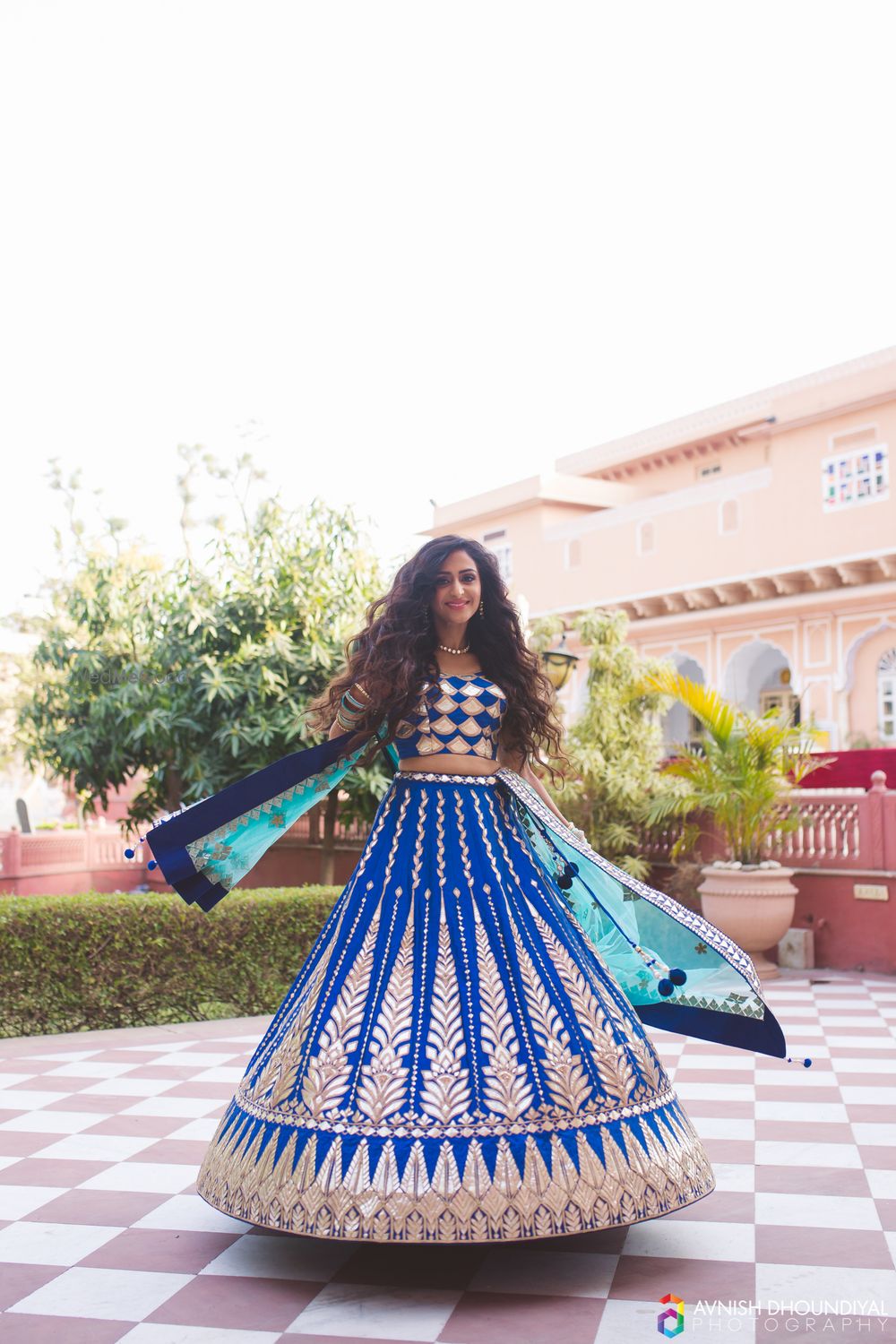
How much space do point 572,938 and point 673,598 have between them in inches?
604

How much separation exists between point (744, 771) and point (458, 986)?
5.95 metres

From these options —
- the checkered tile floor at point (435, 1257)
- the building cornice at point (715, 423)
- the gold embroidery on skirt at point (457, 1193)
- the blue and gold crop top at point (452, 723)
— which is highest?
the building cornice at point (715, 423)

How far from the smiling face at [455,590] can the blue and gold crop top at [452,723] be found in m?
0.16

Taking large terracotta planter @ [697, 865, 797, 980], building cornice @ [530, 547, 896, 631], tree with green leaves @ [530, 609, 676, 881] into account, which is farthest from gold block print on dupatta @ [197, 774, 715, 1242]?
building cornice @ [530, 547, 896, 631]

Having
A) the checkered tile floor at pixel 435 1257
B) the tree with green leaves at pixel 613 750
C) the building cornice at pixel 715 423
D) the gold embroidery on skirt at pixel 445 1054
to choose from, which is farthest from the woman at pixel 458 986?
the building cornice at pixel 715 423

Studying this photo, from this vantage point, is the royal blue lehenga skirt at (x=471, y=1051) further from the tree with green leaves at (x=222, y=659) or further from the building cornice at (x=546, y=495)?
the building cornice at (x=546, y=495)

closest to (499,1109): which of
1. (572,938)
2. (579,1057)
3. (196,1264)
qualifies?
(579,1057)

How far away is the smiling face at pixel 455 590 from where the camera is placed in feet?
10.7

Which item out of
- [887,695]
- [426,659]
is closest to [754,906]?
[426,659]

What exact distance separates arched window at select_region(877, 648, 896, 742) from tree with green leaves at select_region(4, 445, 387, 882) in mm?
7849

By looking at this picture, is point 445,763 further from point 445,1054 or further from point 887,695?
point 887,695

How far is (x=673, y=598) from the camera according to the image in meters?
18.0

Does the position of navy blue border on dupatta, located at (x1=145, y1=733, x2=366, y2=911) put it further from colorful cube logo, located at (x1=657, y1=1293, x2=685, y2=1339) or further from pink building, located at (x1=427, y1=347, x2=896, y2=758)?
pink building, located at (x1=427, y1=347, x2=896, y2=758)

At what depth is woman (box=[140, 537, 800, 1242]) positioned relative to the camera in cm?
267
